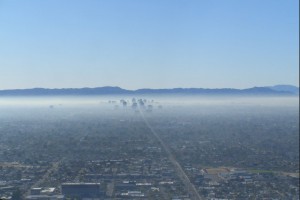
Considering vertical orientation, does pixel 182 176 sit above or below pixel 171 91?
below

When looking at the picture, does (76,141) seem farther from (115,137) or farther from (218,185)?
(218,185)

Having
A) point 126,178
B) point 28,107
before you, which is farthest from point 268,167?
point 28,107

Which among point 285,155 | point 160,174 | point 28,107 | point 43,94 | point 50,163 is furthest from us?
point 43,94

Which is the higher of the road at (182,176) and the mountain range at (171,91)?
the mountain range at (171,91)

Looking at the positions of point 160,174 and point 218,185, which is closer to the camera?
point 218,185

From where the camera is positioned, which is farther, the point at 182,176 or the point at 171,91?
the point at 171,91

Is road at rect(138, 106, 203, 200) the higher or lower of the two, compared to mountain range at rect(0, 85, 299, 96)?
lower

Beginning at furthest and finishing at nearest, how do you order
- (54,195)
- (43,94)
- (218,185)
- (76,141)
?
(43,94), (76,141), (218,185), (54,195)

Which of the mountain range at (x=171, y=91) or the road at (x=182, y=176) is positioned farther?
the mountain range at (x=171, y=91)

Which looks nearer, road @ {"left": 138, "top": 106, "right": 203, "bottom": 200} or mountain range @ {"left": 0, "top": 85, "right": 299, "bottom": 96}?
road @ {"left": 138, "top": 106, "right": 203, "bottom": 200}

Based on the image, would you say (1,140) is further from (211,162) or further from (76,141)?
Answer: (211,162)
